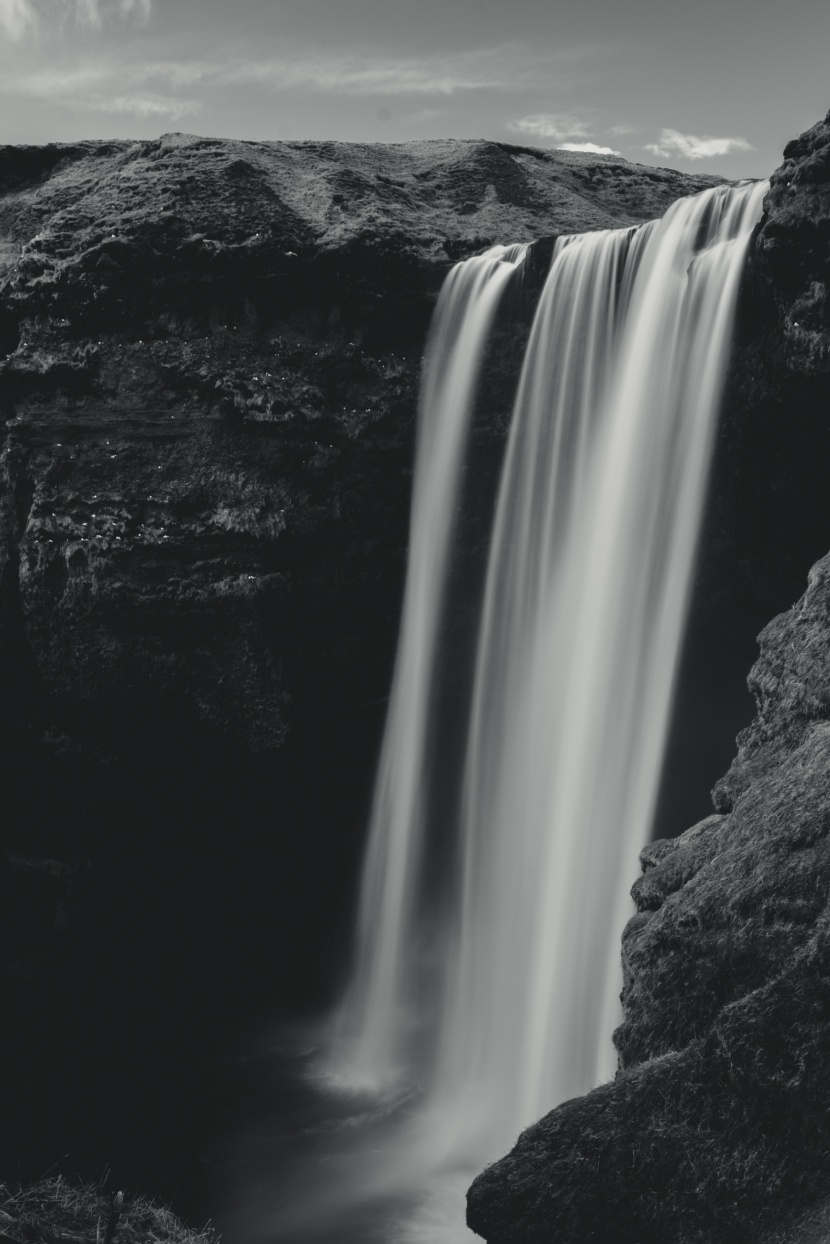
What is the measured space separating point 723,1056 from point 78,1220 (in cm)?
499

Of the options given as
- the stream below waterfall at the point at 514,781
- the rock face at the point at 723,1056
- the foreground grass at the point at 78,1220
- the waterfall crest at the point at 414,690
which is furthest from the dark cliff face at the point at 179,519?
the rock face at the point at 723,1056

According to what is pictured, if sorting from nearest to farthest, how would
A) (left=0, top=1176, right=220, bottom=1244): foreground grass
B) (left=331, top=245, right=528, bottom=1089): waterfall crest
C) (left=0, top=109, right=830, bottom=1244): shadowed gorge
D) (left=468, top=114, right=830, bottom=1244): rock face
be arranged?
(left=468, top=114, right=830, bottom=1244): rock face → (left=0, top=1176, right=220, bottom=1244): foreground grass → (left=0, top=109, right=830, bottom=1244): shadowed gorge → (left=331, top=245, right=528, bottom=1089): waterfall crest

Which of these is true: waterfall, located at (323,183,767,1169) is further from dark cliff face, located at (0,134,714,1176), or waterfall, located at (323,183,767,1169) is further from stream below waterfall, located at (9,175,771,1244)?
dark cliff face, located at (0,134,714,1176)

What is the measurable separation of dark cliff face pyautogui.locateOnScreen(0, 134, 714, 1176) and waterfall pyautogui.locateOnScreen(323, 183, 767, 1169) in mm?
492

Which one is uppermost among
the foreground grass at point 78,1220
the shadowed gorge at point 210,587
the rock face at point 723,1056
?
the shadowed gorge at point 210,587

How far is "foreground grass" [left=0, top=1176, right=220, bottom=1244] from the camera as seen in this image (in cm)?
657

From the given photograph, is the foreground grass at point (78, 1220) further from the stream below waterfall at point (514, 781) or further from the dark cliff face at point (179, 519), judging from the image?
the dark cliff face at point (179, 519)

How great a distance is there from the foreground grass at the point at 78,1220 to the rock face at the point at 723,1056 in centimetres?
279

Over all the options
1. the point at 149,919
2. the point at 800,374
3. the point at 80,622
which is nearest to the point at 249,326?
the point at 80,622

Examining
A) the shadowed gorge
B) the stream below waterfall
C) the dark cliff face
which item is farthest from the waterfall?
the dark cliff face

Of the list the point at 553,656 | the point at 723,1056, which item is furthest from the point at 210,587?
the point at 723,1056

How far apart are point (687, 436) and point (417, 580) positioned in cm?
386

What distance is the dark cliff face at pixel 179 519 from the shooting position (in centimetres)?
1228

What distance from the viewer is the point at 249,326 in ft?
41.2
